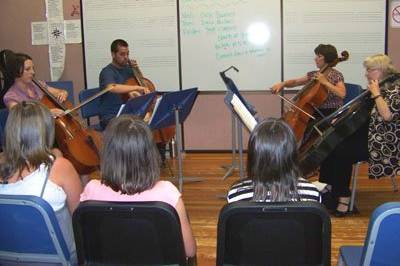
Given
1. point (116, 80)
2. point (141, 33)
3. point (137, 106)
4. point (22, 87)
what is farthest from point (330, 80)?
point (22, 87)

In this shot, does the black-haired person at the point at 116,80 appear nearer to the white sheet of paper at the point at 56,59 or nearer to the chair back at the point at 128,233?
the white sheet of paper at the point at 56,59

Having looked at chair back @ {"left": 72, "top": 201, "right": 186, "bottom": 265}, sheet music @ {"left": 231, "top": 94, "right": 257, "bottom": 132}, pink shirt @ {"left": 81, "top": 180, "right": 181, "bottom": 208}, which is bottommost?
chair back @ {"left": 72, "top": 201, "right": 186, "bottom": 265}

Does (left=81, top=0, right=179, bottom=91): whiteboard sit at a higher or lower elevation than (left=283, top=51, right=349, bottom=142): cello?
higher

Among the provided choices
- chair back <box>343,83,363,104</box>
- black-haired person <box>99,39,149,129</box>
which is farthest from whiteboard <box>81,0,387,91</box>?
black-haired person <box>99,39,149,129</box>

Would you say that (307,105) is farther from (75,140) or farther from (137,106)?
(75,140)

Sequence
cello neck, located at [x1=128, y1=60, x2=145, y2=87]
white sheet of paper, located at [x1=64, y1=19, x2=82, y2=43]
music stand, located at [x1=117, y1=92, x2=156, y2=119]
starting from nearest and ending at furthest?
music stand, located at [x1=117, y1=92, x2=156, y2=119] → cello neck, located at [x1=128, y1=60, x2=145, y2=87] → white sheet of paper, located at [x1=64, y1=19, x2=82, y2=43]

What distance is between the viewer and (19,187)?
1937 millimetres

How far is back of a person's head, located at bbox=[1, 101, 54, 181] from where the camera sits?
1979 millimetres

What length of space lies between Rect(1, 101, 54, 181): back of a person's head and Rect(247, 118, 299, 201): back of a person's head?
845 millimetres

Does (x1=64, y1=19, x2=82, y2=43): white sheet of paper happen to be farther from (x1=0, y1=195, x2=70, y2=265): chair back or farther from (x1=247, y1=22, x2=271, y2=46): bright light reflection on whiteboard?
(x1=0, y1=195, x2=70, y2=265): chair back

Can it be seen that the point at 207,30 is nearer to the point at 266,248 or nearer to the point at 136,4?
the point at 136,4

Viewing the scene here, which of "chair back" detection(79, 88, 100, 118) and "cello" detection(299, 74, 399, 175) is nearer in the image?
"cello" detection(299, 74, 399, 175)

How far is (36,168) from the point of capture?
6.48ft

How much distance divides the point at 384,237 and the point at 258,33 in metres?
4.06
